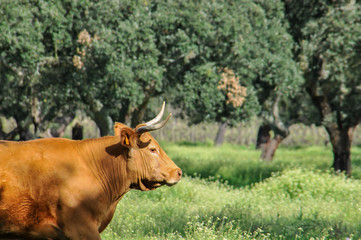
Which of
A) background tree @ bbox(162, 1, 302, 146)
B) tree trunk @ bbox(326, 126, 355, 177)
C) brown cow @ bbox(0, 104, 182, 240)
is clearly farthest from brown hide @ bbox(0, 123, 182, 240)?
tree trunk @ bbox(326, 126, 355, 177)

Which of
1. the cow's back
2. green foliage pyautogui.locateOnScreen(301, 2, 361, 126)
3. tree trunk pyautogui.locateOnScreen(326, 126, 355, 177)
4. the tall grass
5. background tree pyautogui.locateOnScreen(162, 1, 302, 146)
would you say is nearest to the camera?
the cow's back

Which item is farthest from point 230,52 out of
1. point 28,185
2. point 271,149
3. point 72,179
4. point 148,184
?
point 28,185

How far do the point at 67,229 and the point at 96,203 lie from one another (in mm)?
393

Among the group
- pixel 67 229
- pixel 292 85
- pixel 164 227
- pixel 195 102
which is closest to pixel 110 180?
pixel 67 229

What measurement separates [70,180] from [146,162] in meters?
0.90

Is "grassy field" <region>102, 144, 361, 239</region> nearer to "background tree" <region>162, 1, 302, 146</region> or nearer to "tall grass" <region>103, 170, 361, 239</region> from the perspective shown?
"tall grass" <region>103, 170, 361, 239</region>

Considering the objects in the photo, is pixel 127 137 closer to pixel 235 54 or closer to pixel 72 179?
pixel 72 179

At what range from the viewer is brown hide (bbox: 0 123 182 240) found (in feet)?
14.7

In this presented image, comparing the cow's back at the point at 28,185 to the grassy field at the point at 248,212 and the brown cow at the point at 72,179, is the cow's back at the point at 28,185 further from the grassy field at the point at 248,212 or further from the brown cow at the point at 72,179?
the grassy field at the point at 248,212

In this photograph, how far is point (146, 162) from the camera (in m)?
5.15

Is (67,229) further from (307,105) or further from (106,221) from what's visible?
(307,105)

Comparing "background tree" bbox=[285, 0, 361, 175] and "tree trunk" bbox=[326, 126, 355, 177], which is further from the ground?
"background tree" bbox=[285, 0, 361, 175]

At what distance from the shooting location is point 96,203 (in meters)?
4.74

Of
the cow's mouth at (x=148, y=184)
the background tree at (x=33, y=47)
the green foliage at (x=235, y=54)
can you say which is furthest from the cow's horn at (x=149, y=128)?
the green foliage at (x=235, y=54)
